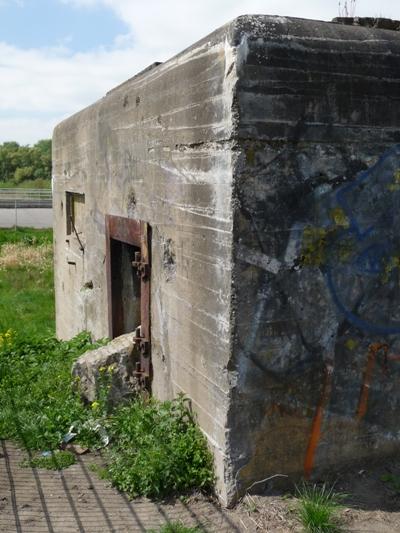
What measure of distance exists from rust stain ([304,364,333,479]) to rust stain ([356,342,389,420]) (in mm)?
237

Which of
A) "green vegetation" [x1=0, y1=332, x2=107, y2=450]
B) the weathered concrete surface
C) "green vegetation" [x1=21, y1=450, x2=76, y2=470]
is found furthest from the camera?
the weathered concrete surface

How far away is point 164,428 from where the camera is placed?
3.77 metres

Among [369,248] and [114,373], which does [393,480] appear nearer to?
[369,248]

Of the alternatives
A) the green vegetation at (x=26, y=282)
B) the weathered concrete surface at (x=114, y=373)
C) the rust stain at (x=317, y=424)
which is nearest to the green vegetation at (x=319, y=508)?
the rust stain at (x=317, y=424)

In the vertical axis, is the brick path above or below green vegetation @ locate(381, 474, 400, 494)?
below

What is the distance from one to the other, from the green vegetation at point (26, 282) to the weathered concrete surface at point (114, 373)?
4.06 m

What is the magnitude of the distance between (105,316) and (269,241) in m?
3.14

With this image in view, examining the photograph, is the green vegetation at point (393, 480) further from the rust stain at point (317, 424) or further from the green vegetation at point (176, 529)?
the green vegetation at point (176, 529)

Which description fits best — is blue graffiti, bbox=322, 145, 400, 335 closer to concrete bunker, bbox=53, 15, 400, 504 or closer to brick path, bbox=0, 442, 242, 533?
concrete bunker, bbox=53, 15, 400, 504

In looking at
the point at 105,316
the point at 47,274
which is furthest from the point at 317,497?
the point at 47,274

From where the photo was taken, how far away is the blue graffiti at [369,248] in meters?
3.48

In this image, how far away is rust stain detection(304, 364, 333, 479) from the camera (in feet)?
11.6

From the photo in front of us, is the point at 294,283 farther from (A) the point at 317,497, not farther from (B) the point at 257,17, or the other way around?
(B) the point at 257,17

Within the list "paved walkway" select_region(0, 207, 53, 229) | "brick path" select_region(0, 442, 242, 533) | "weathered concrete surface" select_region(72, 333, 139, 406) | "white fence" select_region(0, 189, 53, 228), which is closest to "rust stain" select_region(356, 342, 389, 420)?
"brick path" select_region(0, 442, 242, 533)
